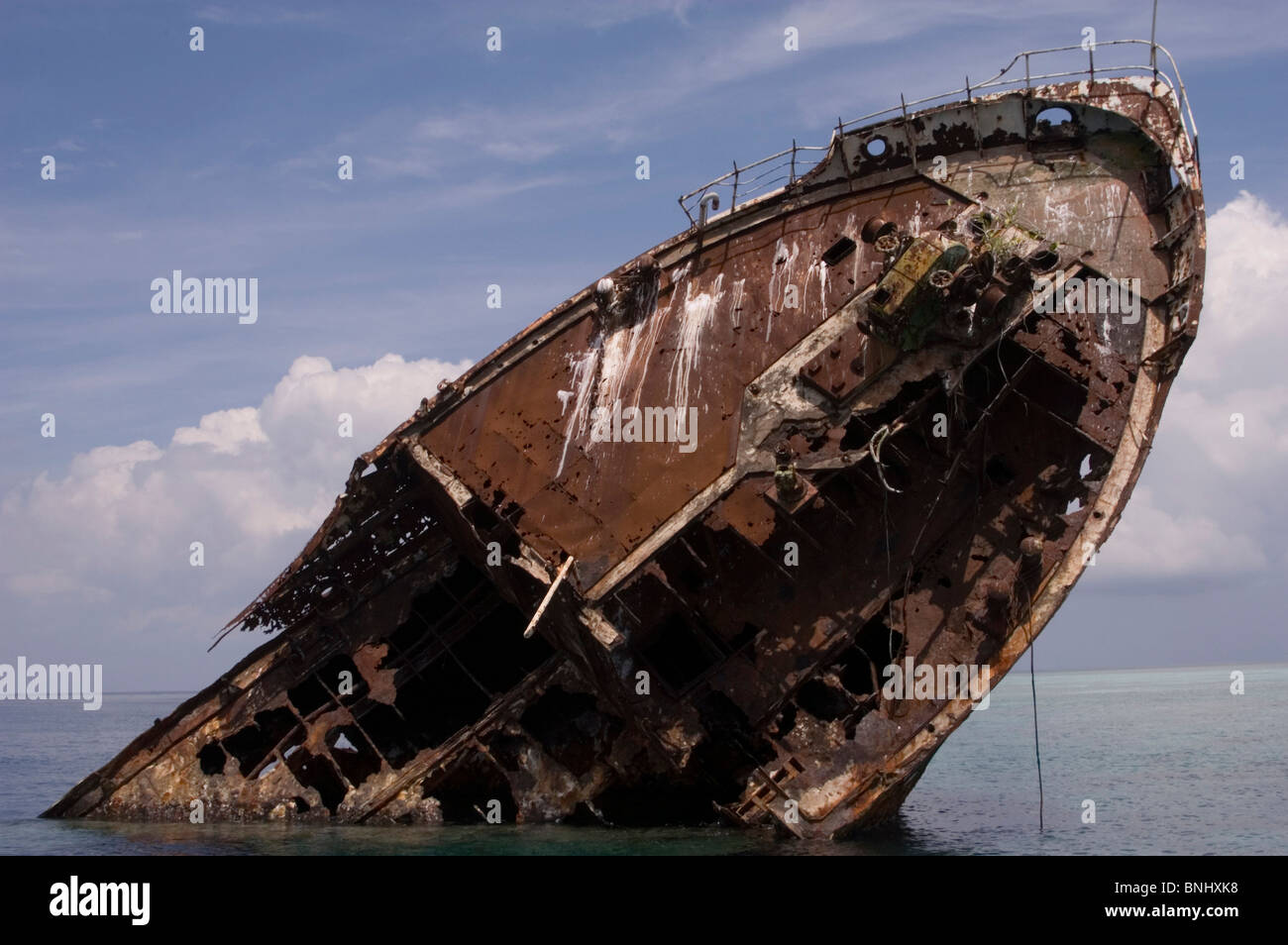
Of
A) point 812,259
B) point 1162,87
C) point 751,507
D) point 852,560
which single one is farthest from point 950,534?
point 1162,87

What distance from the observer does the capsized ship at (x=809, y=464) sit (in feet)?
41.9

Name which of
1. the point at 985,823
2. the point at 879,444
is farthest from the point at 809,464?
the point at 985,823

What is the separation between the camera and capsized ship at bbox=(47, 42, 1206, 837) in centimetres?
1277

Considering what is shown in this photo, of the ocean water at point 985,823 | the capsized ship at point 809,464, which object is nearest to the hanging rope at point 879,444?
the capsized ship at point 809,464

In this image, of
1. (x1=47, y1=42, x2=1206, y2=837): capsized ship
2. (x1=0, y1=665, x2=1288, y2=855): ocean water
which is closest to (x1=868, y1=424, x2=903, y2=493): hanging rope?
(x1=47, y1=42, x2=1206, y2=837): capsized ship

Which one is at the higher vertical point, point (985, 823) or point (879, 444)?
point (879, 444)

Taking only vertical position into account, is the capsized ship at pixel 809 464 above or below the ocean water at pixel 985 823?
above

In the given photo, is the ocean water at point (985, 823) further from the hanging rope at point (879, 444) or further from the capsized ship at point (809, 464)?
the hanging rope at point (879, 444)

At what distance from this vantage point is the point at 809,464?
1300 centimetres

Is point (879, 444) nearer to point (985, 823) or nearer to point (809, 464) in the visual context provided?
point (809, 464)

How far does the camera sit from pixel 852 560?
13438 millimetres

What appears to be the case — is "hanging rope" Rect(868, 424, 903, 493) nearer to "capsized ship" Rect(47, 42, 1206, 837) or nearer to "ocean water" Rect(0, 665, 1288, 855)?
"capsized ship" Rect(47, 42, 1206, 837)
